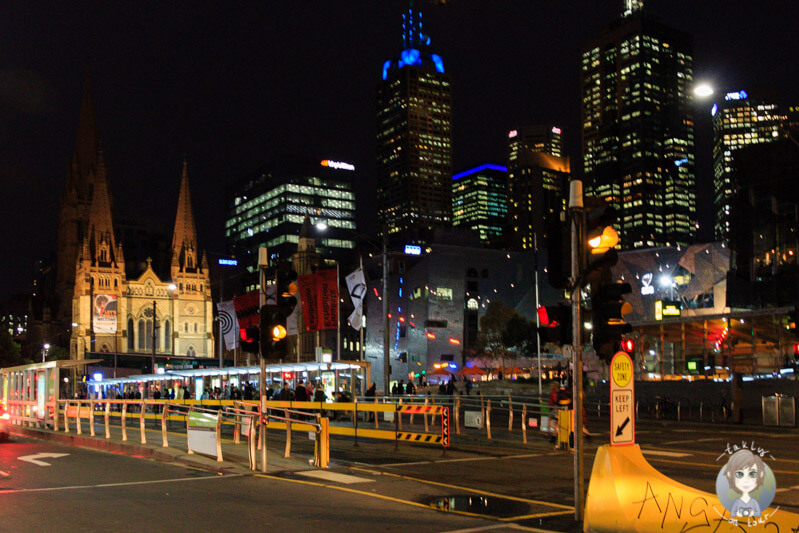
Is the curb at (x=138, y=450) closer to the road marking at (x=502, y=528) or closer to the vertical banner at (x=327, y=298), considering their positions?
the road marking at (x=502, y=528)

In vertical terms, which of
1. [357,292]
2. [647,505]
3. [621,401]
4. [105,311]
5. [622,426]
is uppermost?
[105,311]

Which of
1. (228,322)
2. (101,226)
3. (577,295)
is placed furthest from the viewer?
(101,226)

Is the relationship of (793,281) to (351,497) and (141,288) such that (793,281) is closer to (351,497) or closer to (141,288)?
(351,497)

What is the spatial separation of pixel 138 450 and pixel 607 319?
13.5 meters

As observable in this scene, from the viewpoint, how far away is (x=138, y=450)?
19.1m

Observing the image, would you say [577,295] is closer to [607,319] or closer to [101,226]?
[607,319]

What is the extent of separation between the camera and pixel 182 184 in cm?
14050

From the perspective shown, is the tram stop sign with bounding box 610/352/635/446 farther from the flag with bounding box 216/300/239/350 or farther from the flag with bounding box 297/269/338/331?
the flag with bounding box 216/300/239/350

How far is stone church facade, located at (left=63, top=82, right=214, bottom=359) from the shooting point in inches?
5256

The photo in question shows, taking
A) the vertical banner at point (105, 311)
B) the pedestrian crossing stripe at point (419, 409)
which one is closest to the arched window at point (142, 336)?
the vertical banner at point (105, 311)

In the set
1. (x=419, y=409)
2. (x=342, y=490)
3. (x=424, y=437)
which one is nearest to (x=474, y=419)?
(x=419, y=409)

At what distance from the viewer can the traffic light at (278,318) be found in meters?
16.4

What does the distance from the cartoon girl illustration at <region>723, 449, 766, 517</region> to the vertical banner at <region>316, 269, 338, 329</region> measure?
3308cm

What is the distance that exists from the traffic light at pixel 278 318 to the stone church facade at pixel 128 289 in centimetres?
11833
